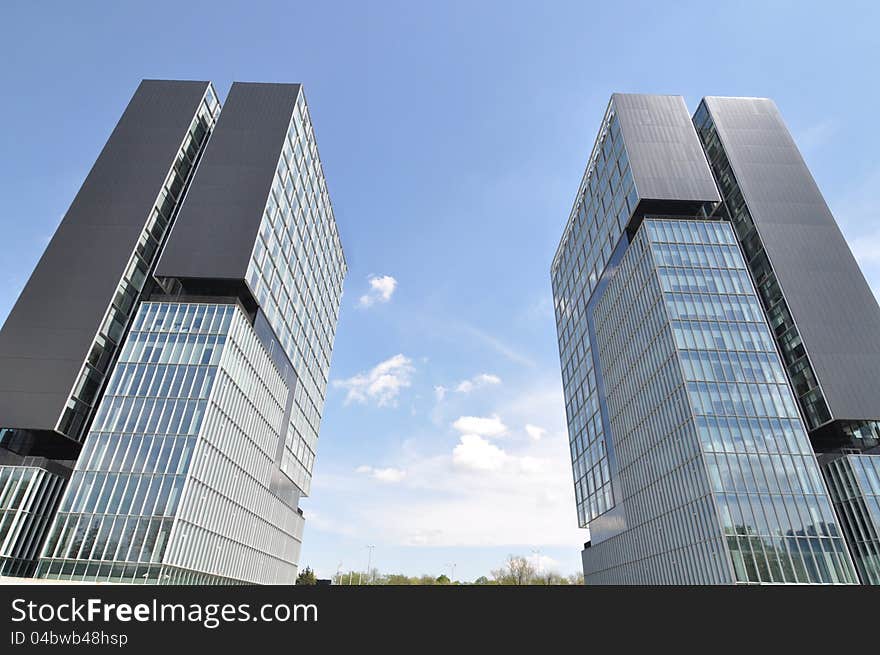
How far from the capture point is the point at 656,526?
53875 mm

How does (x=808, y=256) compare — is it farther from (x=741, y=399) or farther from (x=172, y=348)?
(x=172, y=348)

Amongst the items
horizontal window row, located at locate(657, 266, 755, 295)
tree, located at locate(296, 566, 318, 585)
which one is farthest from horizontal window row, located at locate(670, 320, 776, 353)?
tree, located at locate(296, 566, 318, 585)

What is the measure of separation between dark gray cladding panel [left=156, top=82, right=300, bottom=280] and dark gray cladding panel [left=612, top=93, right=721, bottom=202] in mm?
46337

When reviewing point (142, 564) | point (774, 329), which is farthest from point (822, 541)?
point (142, 564)

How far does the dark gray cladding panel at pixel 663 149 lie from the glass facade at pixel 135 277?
57312 mm

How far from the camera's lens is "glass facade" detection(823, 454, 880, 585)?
141 feet

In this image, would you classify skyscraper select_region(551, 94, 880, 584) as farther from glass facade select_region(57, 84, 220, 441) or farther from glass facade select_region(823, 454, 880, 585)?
glass facade select_region(57, 84, 220, 441)

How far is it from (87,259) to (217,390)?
20.3 m

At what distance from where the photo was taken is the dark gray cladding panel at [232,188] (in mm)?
54812

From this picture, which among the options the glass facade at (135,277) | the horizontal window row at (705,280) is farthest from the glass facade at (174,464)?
the horizontal window row at (705,280)

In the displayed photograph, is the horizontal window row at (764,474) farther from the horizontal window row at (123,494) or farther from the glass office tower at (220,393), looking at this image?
the horizontal window row at (123,494)

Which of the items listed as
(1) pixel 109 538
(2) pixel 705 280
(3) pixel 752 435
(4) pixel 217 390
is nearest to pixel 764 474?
(3) pixel 752 435

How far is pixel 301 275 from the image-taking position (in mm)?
75312
